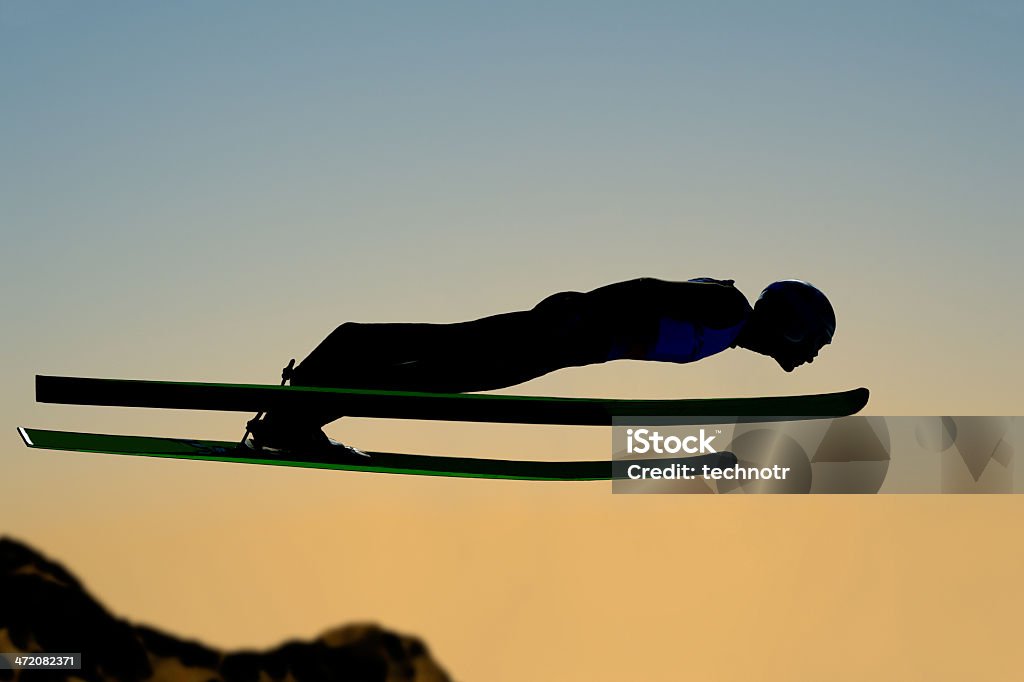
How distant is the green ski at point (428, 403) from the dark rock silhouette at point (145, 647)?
2293 centimetres

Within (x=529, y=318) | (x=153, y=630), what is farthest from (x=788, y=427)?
(x=153, y=630)

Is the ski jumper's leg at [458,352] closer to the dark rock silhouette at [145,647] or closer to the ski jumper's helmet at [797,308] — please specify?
the ski jumper's helmet at [797,308]

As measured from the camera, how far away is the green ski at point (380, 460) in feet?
21.4

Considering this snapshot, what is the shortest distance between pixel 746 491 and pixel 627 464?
0.81m

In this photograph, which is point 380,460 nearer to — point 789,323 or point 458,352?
point 458,352

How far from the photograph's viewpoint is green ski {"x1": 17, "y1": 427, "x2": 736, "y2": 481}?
6520mm

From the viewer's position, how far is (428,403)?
5824 millimetres

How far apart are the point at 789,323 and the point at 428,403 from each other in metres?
2.14

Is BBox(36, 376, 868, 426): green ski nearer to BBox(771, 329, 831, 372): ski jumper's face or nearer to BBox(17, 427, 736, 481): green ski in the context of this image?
BBox(771, 329, 831, 372): ski jumper's face

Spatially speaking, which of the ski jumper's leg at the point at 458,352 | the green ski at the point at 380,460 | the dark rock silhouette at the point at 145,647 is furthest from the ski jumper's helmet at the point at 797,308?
the dark rock silhouette at the point at 145,647

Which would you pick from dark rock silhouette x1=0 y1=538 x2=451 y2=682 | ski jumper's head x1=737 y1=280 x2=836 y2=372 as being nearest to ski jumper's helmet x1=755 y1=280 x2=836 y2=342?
ski jumper's head x1=737 y1=280 x2=836 y2=372

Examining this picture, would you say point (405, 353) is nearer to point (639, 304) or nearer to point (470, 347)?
point (470, 347)

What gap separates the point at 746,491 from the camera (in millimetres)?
6688

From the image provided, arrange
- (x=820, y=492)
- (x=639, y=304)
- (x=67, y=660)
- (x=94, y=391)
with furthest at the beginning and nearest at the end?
(x=67, y=660), (x=820, y=492), (x=94, y=391), (x=639, y=304)
